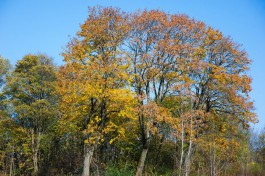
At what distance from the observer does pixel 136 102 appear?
2370 centimetres

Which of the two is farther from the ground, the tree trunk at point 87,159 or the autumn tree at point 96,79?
the autumn tree at point 96,79

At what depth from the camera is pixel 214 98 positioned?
27203 mm

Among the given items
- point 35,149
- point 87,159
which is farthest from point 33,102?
point 87,159

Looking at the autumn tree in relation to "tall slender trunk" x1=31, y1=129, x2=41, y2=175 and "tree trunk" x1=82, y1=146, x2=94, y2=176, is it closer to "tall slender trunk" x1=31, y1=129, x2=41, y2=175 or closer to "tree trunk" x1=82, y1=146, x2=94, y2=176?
"tree trunk" x1=82, y1=146, x2=94, y2=176

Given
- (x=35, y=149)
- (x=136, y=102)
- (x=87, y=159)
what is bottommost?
(x=87, y=159)

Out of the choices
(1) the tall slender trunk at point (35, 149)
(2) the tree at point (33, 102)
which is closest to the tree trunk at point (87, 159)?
(2) the tree at point (33, 102)

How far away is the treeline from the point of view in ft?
71.5

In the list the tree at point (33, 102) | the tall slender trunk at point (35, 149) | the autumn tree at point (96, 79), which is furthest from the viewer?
the tree at point (33, 102)

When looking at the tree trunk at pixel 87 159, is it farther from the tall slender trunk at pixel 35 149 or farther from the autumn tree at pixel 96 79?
the tall slender trunk at pixel 35 149

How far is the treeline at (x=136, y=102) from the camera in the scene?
71.5 ft

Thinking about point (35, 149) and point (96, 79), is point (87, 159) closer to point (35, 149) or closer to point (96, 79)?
point (96, 79)

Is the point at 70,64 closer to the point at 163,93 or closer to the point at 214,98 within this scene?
the point at 163,93

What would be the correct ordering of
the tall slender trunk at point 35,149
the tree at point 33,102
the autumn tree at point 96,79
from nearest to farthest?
the autumn tree at point 96,79 < the tall slender trunk at point 35,149 < the tree at point 33,102

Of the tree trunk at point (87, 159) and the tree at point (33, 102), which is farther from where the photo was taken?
the tree at point (33, 102)
